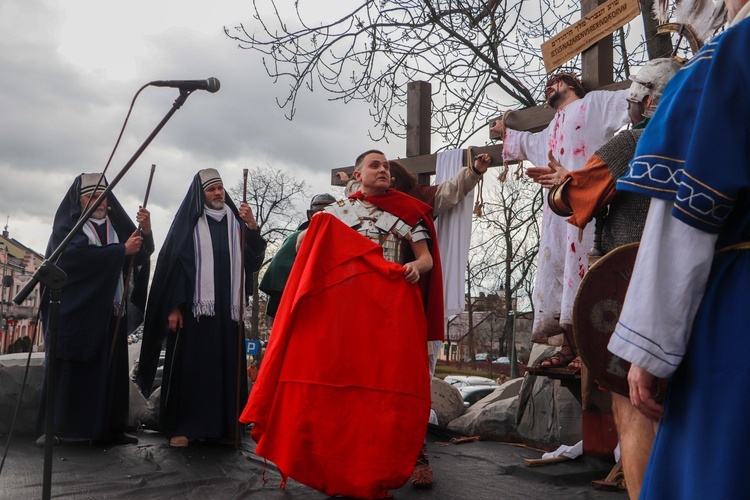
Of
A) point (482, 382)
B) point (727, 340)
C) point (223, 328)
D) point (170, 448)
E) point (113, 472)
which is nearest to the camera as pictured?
point (727, 340)

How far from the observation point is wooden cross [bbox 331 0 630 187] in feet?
16.0

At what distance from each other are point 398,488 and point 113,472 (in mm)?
1912

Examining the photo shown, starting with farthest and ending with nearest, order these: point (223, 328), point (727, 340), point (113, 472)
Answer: point (223, 328) → point (113, 472) → point (727, 340)

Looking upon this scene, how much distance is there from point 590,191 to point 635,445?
970mm

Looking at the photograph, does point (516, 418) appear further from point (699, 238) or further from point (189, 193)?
point (699, 238)

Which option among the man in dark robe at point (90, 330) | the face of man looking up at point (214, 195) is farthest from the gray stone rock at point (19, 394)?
the face of man looking up at point (214, 195)

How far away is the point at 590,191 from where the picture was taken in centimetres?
281

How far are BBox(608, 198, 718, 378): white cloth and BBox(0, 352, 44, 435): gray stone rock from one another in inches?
234

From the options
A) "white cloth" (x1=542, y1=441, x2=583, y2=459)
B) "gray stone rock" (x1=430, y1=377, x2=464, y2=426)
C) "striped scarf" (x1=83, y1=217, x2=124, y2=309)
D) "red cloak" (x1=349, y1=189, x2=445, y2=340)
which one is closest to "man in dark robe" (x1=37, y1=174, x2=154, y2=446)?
"striped scarf" (x1=83, y1=217, x2=124, y2=309)

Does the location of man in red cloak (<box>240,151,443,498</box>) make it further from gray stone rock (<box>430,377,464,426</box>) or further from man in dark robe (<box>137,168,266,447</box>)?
gray stone rock (<box>430,377,464,426</box>)

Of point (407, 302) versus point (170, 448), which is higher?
point (407, 302)

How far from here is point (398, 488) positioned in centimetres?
409

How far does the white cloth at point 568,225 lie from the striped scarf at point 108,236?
357 cm

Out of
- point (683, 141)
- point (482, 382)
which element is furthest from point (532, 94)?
point (482, 382)
